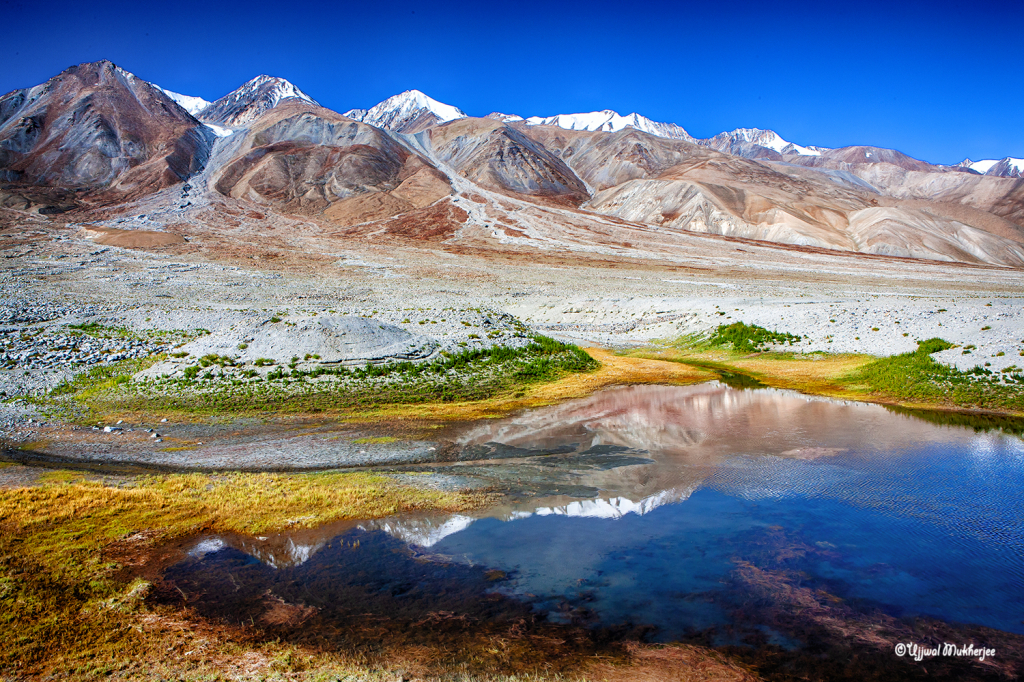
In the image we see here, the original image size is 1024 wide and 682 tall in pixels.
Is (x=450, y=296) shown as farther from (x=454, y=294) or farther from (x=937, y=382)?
(x=937, y=382)

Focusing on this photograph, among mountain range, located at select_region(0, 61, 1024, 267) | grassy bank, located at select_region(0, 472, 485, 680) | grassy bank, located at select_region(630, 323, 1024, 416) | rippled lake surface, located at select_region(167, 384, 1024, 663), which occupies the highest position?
mountain range, located at select_region(0, 61, 1024, 267)

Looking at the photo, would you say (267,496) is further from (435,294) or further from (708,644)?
(435,294)

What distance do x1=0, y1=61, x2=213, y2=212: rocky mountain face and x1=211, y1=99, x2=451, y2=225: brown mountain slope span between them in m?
11.5

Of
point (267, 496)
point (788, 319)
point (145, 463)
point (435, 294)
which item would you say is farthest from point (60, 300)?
point (788, 319)

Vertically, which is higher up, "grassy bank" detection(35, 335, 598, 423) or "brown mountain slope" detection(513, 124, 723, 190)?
"brown mountain slope" detection(513, 124, 723, 190)

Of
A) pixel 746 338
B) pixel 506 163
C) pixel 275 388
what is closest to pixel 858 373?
pixel 746 338

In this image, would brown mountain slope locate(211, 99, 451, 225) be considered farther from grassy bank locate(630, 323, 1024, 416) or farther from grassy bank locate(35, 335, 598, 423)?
grassy bank locate(35, 335, 598, 423)

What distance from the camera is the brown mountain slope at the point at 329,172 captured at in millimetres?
111125

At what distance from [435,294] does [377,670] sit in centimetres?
5019

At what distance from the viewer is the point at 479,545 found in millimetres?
10219

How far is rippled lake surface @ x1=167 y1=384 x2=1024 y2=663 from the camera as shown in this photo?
8.23 metres

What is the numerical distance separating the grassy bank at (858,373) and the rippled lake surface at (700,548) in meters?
4.56

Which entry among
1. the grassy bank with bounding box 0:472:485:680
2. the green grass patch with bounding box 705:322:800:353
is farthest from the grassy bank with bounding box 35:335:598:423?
the green grass patch with bounding box 705:322:800:353

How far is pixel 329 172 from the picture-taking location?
125 m
